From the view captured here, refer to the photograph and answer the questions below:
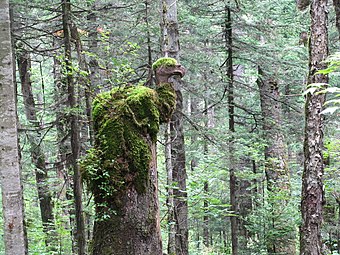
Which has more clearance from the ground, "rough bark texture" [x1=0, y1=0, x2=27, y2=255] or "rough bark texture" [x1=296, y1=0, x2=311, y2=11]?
→ "rough bark texture" [x1=296, y1=0, x2=311, y2=11]

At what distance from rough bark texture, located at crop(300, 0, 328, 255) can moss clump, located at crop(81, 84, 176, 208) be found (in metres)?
2.82

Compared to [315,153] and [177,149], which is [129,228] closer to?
[315,153]

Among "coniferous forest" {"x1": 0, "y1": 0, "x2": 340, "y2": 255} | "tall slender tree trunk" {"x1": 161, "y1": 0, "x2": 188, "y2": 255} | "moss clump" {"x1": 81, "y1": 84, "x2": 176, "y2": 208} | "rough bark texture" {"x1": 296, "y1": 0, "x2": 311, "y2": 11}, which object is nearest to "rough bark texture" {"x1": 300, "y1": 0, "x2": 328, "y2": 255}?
"coniferous forest" {"x1": 0, "y1": 0, "x2": 340, "y2": 255}

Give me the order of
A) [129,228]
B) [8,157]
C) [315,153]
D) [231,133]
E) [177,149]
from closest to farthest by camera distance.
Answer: [129,228] → [8,157] → [315,153] → [177,149] → [231,133]

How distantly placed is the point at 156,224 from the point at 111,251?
2.05 feet

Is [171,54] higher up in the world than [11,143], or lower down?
higher up

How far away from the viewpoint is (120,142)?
4.39 m

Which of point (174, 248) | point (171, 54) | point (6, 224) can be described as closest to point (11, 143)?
point (6, 224)

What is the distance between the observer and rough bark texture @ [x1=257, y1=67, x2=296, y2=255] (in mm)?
8641

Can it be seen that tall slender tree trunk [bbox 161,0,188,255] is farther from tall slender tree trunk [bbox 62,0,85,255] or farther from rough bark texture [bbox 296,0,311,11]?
rough bark texture [bbox 296,0,311,11]

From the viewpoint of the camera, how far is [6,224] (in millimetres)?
4328

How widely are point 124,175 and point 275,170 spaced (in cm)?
727

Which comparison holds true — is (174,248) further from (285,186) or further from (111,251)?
(285,186)

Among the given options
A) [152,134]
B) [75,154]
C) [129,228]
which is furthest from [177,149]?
[129,228]
